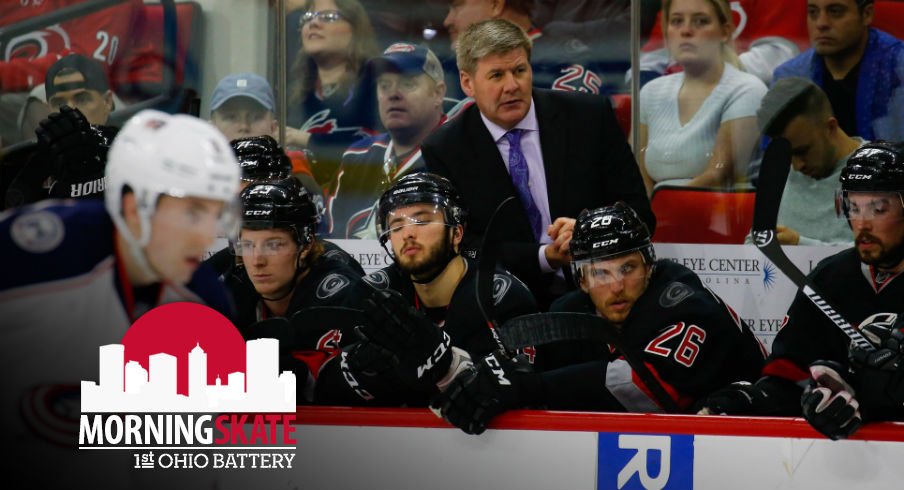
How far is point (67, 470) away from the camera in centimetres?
228

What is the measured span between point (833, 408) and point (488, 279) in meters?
0.92

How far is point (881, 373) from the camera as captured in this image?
2.53 m

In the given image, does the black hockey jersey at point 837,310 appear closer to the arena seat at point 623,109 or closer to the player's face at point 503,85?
the player's face at point 503,85

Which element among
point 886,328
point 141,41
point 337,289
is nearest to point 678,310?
point 886,328

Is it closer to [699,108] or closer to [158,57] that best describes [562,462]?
[699,108]

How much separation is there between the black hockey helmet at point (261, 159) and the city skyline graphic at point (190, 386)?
1.09 m

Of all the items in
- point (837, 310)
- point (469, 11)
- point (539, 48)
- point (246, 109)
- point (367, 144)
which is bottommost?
point (837, 310)

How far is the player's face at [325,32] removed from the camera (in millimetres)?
4176

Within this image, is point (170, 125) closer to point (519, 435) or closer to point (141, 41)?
point (519, 435)

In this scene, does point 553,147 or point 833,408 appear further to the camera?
point 553,147

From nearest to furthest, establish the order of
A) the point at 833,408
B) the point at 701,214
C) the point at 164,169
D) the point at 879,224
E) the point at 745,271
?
the point at 164,169 → the point at 833,408 → the point at 879,224 → the point at 745,271 → the point at 701,214

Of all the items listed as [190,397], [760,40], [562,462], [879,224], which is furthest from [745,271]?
[190,397]

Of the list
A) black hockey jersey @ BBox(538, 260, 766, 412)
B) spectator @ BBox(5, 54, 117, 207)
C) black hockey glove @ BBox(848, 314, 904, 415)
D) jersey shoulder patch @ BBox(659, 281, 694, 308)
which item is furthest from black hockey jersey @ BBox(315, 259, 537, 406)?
black hockey glove @ BBox(848, 314, 904, 415)

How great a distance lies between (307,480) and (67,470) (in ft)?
1.86
